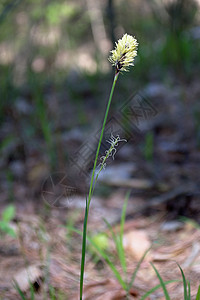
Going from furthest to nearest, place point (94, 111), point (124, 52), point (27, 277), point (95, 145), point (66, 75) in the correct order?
point (66, 75)
point (94, 111)
point (95, 145)
point (27, 277)
point (124, 52)

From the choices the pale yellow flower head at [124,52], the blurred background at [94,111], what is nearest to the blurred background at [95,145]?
the blurred background at [94,111]

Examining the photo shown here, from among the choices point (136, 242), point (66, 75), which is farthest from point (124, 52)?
point (66, 75)

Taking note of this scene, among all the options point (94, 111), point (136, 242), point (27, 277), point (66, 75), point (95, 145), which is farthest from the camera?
point (66, 75)

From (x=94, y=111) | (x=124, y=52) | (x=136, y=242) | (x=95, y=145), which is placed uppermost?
(x=94, y=111)

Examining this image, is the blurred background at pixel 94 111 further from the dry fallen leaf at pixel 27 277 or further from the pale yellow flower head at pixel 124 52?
the pale yellow flower head at pixel 124 52

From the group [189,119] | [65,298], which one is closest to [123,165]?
[189,119]

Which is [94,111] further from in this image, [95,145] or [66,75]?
[95,145]

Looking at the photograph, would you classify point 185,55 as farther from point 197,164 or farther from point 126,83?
point 197,164

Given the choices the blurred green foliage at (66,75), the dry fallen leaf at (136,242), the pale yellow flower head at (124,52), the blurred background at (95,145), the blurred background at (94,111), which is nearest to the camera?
the pale yellow flower head at (124,52)

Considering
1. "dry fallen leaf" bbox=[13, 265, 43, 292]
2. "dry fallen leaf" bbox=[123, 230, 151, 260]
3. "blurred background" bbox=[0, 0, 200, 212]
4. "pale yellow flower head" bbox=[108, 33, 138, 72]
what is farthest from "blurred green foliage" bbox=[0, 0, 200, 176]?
"pale yellow flower head" bbox=[108, 33, 138, 72]

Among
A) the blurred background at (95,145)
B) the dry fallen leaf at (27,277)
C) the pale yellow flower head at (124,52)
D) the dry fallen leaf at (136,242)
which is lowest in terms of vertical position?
the dry fallen leaf at (136,242)
